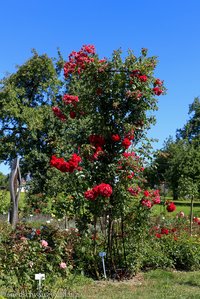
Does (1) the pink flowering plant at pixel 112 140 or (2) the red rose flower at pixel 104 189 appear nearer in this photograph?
(2) the red rose flower at pixel 104 189

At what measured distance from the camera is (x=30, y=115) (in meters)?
25.1

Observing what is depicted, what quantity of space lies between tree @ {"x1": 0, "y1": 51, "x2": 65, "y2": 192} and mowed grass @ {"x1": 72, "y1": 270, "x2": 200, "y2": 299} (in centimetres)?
1771

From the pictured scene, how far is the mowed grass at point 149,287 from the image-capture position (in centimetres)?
622

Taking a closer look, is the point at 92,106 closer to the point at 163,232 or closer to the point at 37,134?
the point at 163,232

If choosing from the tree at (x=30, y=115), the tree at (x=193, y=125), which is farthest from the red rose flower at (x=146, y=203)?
the tree at (x=193, y=125)

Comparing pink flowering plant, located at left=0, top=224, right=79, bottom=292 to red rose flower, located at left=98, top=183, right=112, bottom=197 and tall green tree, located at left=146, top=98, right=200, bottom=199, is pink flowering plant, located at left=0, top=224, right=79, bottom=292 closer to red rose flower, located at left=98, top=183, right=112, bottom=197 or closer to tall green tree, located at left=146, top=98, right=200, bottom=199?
red rose flower, located at left=98, top=183, right=112, bottom=197

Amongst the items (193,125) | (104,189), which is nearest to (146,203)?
(104,189)

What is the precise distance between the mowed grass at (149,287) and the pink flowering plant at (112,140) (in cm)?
52

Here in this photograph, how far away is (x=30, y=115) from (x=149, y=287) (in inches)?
760

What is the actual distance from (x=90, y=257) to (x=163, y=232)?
1769mm

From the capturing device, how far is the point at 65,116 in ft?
26.1

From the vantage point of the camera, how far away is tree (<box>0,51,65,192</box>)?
82.8ft

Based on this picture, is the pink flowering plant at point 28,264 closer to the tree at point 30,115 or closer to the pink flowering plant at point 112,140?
the pink flowering plant at point 112,140

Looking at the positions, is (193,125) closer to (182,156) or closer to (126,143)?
(182,156)
